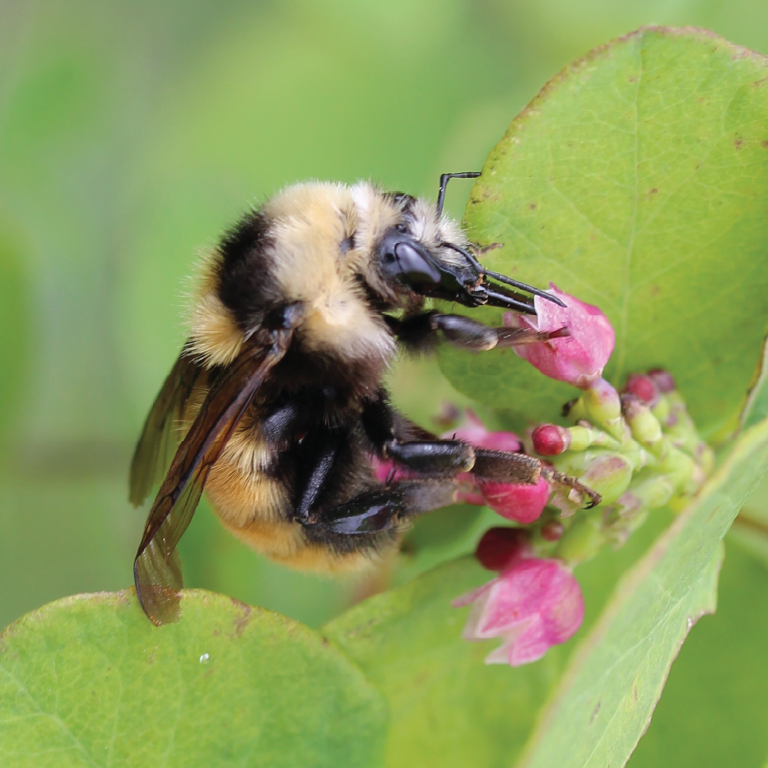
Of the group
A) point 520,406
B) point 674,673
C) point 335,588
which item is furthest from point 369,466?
point 335,588

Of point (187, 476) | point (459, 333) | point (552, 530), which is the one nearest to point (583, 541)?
point (552, 530)

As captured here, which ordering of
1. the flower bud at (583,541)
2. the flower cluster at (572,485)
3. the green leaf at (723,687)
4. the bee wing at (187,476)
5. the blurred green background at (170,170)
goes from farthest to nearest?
the blurred green background at (170,170), the green leaf at (723,687), the flower bud at (583,541), the flower cluster at (572,485), the bee wing at (187,476)

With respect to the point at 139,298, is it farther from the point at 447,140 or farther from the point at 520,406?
the point at 520,406

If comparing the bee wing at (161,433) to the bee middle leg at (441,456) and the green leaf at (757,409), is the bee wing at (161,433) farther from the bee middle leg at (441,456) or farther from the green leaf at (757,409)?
the green leaf at (757,409)

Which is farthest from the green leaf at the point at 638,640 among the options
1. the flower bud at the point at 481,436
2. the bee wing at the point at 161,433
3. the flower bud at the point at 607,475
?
the bee wing at the point at 161,433

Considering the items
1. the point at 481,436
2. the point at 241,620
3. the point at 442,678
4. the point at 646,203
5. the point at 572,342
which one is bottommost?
the point at 442,678

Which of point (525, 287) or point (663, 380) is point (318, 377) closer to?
point (525, 287)
